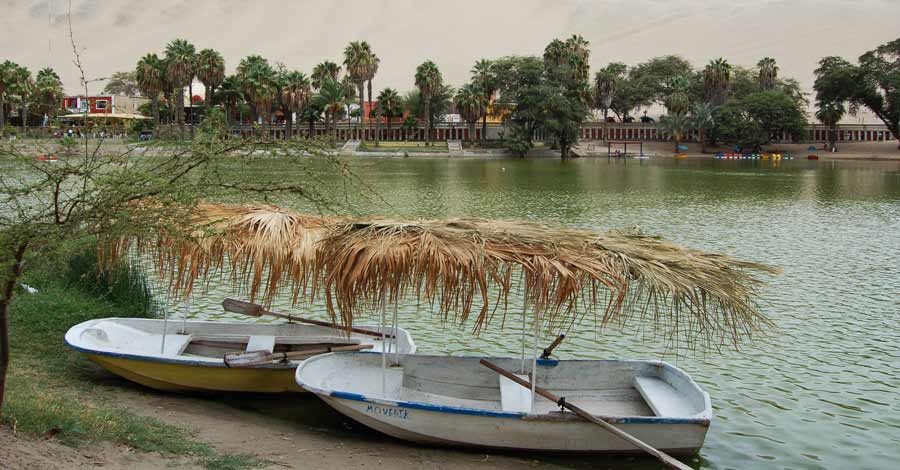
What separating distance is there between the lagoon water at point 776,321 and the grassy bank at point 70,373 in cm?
165

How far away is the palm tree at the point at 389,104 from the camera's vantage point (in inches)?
4633

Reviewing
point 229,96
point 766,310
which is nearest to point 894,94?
point 229,96

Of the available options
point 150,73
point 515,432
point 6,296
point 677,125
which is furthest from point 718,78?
point 6,296

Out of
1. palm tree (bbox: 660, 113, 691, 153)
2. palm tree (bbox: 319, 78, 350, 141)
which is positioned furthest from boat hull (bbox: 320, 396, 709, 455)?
palm tree (bbox: 660, 113, 691, 153)

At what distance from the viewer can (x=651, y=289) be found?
10031 millimetres

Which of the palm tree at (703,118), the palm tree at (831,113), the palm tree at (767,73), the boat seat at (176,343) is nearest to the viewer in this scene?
the boat seat at (176,343)

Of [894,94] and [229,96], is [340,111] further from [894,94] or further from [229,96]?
[894,94]

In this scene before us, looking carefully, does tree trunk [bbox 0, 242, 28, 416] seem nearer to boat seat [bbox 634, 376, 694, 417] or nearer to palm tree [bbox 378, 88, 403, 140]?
boat seat [bbox 634, 376, 694, 417]

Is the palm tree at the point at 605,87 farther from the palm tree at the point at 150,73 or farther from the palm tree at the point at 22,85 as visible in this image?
the palm tree at the point at 22,85

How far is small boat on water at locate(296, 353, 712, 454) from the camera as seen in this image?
34.2 ft

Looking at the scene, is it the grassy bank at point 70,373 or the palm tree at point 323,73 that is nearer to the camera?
Result: the grassy bank at point 70,373

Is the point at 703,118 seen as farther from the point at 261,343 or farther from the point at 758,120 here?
the point at 261,343

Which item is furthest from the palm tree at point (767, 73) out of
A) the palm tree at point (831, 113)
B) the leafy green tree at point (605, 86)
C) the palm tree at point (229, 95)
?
the palm tree at point (229, 95)

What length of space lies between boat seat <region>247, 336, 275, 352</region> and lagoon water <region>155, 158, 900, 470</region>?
2.34 metres
